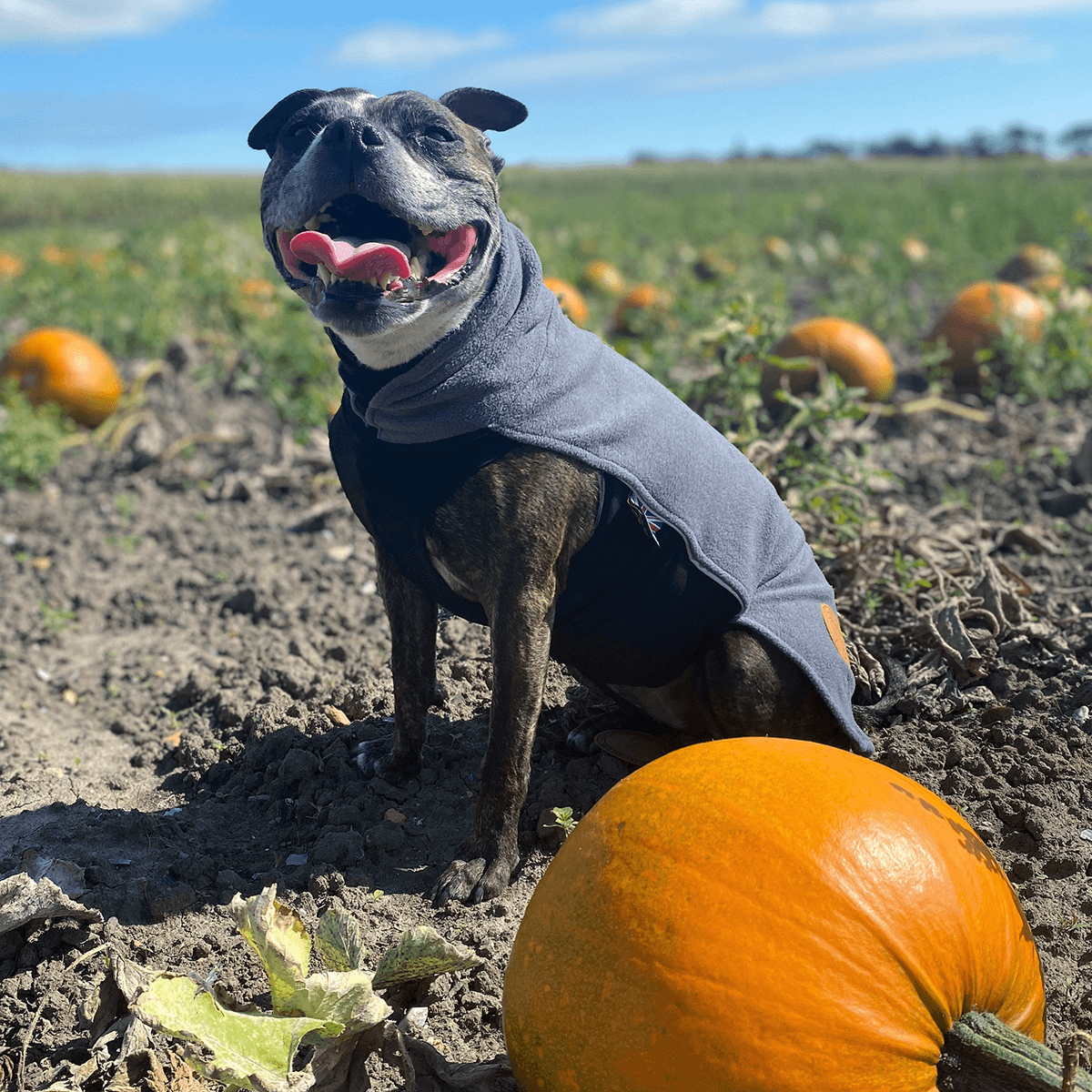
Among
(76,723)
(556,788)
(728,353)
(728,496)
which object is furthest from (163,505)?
(728,496)

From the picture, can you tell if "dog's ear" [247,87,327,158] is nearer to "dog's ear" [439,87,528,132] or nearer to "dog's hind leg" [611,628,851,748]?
"dog's ear" [439,87,528,132]

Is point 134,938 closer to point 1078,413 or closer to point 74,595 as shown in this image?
point 74,595

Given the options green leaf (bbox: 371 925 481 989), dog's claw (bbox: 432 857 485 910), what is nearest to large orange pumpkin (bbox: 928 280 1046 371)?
dog's claw (bbox: 432 857 485 910)

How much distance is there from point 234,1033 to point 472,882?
0.98m

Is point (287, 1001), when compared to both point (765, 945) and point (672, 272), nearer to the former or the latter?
point (765, 945)

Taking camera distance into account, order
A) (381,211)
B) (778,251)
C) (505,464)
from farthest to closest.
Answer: (778,251), (381,211), (505,464)

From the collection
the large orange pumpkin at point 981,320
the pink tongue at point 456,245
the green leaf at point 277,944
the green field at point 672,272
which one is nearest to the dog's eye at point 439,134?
the pink tongue at point 456,245

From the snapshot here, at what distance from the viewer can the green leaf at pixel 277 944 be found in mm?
2152

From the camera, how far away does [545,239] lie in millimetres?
17469

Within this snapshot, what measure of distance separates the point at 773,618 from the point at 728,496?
0.37 metres

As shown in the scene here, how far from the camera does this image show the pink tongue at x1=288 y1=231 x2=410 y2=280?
2.61 m

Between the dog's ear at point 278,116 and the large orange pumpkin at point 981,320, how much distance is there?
6.10 meters

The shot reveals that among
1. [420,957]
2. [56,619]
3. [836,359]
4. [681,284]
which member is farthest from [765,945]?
[681,284]

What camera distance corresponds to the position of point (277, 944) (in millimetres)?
2158
